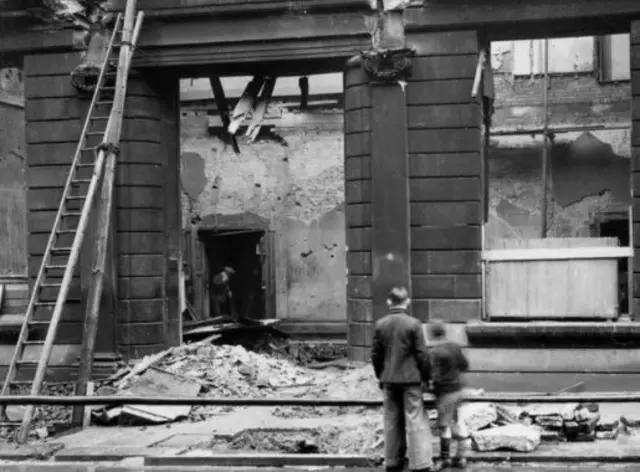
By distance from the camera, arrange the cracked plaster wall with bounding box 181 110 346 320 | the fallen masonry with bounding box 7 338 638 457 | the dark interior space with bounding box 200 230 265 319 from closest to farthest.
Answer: the fallen masonry with bounding box 7 338 638 457 → the cracked plaster wall with bounding box 181 110 346 320 → the dark interior space with bounding box 200 230 265 319

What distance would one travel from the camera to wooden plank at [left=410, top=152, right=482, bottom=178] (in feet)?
40.4

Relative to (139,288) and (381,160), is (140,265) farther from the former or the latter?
(381,160)

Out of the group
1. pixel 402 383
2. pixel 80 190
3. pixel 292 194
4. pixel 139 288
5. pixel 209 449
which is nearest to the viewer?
pixel 402 383

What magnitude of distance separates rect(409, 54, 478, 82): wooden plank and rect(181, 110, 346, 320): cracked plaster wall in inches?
298

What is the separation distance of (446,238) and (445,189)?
2.24 feet

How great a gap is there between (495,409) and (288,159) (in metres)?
11.5

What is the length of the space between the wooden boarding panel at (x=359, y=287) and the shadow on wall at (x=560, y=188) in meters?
7.51

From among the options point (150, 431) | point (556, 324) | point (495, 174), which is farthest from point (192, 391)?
point (495, 174)

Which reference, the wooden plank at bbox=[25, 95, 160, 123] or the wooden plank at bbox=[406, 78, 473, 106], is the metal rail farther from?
the wooden plank at bbox=[25, 95, 160, 123]

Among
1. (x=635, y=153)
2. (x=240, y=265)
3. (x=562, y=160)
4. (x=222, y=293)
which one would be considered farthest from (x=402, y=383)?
(x=240, y=265)

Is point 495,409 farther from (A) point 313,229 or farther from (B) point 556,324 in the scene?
(A) point 313,229

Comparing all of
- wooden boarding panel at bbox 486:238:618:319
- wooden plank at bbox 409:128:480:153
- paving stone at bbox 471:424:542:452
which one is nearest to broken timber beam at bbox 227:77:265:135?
wooden plank at bbox 409:128:480:153

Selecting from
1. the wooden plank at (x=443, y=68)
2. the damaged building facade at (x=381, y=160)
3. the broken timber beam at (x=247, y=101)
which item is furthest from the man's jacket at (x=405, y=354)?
the broken timber beam at (x=247, y=101)

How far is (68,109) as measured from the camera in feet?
43.6
